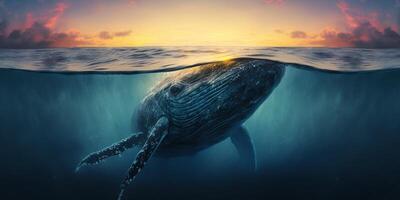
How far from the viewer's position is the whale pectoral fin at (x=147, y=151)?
652cm

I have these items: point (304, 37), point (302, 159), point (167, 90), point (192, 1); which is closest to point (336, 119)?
point (302, 159)

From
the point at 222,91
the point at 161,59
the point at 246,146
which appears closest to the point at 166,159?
the point at 246,146

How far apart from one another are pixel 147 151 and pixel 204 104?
5.89 feet

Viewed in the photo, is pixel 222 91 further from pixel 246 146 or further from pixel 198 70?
pixel 246 146

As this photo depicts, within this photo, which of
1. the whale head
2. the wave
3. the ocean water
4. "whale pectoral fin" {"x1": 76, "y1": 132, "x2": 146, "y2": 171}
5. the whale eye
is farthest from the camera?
the wave

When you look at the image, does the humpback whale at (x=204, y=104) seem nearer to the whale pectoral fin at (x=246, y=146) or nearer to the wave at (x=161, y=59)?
the whale pectoral fin at (x=246, y=146)

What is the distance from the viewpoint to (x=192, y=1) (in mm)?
10094

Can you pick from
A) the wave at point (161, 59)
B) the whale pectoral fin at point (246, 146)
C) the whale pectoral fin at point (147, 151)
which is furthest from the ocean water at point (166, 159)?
the whale pectoral fin at point (147, 151)

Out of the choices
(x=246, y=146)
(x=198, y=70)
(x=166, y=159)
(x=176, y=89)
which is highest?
Result: (x=198, y=70)

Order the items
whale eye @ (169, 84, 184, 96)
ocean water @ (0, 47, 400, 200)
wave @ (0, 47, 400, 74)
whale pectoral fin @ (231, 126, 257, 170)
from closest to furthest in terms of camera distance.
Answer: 1. whale eye @ (169, 84, 184, 96)
2. whale pectoral fin @ (231, 126, 257, 170)
3. ocean water @ (0, 47, 400, 200)
4. wave @ (0, 47, 400, 74)

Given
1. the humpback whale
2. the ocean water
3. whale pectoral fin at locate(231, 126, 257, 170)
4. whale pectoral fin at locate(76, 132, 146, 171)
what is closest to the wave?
the ocean water

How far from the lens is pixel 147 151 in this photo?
6723mm

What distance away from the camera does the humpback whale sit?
6320 mm

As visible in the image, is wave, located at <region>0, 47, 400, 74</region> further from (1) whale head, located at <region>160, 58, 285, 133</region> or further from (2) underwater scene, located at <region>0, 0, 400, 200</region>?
(1) whale head, located at <region>160, 58, 285, 133</region>
